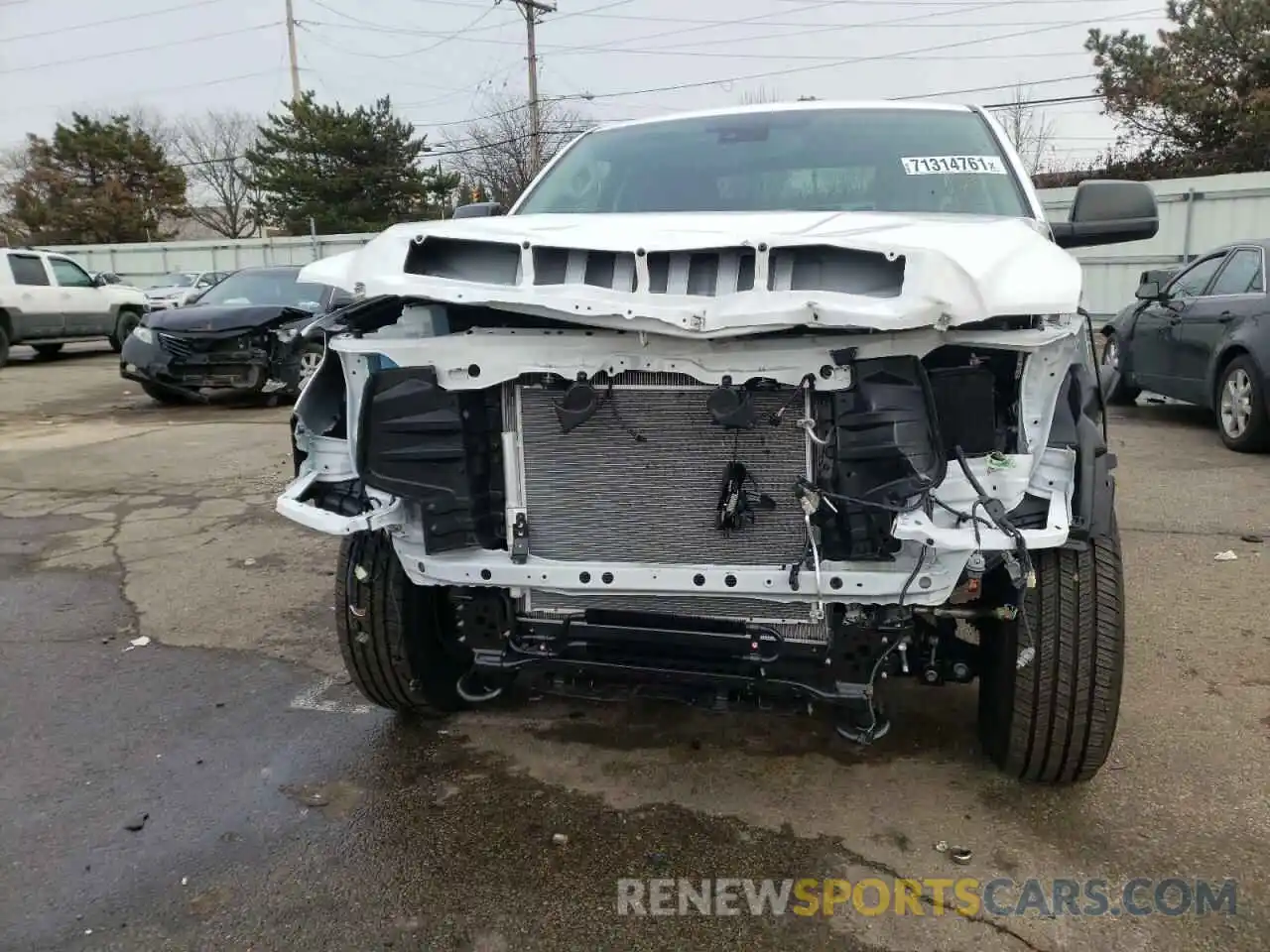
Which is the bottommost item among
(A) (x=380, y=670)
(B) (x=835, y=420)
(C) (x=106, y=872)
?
(C) (x=106, y=872)

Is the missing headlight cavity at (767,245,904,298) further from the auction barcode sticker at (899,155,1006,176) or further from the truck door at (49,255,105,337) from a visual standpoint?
the truck door at (49,255,105,337)

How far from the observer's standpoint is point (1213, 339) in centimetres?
747

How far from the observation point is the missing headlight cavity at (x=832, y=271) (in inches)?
85.6

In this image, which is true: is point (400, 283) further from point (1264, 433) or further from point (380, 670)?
point (1264, 433)

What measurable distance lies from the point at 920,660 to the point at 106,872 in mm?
2232

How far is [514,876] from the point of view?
2.52 meters

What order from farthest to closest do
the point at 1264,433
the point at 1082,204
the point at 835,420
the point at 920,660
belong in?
1. the point at 1264,433
2. the point at 1082,204
3. the point at 920,660
4. the point at 835,420

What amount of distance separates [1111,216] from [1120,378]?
616cm

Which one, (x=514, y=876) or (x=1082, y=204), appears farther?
(x=1082, y=204)

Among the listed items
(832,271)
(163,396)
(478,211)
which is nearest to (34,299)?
(163,396)

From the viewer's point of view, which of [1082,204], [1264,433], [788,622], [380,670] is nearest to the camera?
[788,622]

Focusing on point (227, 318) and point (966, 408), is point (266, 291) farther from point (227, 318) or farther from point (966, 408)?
point (966, 408)

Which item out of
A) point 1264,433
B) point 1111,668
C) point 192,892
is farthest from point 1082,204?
point 1264,433

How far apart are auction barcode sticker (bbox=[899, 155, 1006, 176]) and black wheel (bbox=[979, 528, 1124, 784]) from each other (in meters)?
1.50
